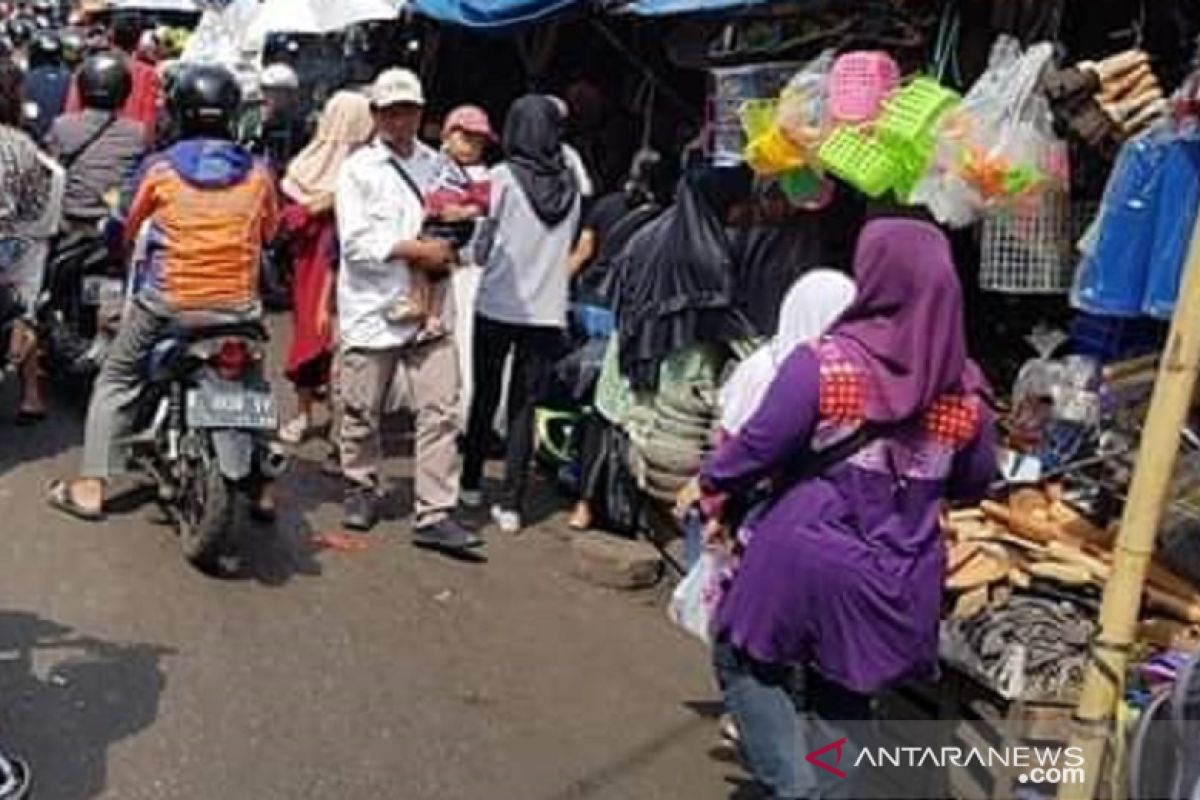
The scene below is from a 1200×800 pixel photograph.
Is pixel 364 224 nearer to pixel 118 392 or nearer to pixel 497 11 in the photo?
pixel 118 392

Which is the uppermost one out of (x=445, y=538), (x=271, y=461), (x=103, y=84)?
(x=103, y=84)

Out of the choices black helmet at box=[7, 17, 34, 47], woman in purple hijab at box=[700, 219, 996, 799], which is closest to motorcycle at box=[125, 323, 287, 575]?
woman in purple hijab at box=[700, 219, 996, 799]

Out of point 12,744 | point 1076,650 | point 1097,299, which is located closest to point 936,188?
point 1097,299

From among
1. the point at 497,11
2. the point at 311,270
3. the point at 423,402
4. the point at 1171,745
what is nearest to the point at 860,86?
the point at 423,402

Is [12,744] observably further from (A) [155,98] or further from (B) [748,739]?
(A) [155,98]

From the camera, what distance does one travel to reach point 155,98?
11008 mm

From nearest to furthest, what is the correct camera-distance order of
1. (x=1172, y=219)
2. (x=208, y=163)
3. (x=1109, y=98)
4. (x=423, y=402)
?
1. (x=1172, y=219)
2. (x=1109, y=98)
3. (x=208, y=163)
4. (x=423, y=402)

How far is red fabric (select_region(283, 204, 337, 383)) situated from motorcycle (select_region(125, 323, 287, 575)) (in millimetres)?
1463

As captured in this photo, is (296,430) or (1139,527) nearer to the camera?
(1139,527)

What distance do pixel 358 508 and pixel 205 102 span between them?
1.95 metres

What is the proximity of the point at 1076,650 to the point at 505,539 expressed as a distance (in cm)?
350

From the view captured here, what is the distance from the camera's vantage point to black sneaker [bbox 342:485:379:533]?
25.2 feet

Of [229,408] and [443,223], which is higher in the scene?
[443,223]

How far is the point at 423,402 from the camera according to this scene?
7402mm
